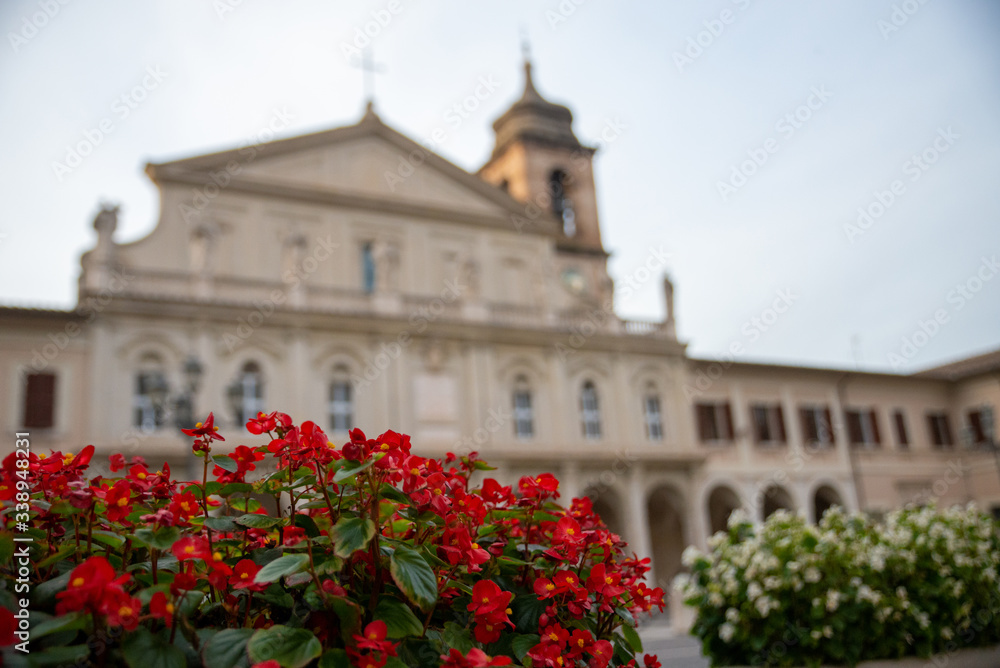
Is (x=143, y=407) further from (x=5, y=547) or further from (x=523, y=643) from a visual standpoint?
(x=523, y=643)

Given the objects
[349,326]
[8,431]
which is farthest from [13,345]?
[349,326]

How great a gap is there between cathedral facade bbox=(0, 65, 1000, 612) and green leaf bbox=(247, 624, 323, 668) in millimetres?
16307

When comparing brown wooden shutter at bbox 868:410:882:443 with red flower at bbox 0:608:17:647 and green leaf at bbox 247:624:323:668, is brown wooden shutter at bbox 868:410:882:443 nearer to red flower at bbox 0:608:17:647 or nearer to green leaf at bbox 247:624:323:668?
green leaf at bbox 247:624:323:668

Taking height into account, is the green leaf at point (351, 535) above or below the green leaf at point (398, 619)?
above

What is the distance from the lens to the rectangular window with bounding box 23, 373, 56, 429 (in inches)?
735

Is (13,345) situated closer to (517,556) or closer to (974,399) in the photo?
(517,556)

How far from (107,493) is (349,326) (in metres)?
20.0

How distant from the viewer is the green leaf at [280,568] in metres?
1.90

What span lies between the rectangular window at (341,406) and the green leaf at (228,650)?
2004 cm

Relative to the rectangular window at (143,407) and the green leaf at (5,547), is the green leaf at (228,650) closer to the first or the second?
the green leaf at (5,547)

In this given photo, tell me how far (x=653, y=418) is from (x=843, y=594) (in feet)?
66.8

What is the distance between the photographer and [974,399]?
32781mm

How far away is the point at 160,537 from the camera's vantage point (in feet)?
6.55

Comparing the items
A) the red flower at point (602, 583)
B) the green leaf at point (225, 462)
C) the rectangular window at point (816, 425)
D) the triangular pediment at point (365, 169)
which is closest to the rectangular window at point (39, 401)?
the triangular pediment at point (365, 169)
